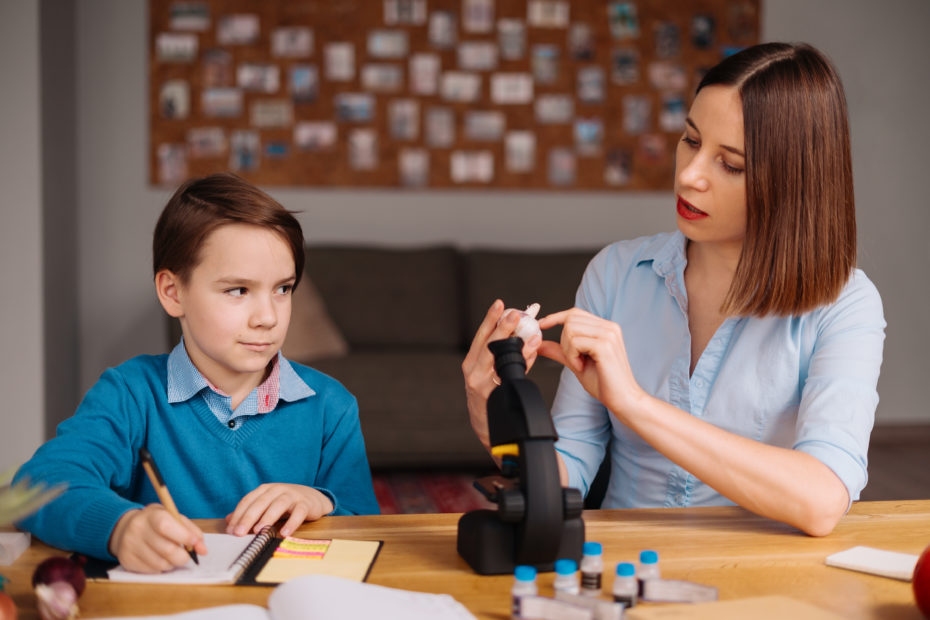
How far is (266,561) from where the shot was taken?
35.2 inches

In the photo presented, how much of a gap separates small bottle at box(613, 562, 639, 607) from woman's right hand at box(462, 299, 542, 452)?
0.29 meters

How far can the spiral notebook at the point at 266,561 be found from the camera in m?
0.85

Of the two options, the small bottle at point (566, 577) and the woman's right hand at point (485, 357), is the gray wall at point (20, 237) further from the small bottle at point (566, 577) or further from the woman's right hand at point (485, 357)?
the small bottle at point (566, 577)

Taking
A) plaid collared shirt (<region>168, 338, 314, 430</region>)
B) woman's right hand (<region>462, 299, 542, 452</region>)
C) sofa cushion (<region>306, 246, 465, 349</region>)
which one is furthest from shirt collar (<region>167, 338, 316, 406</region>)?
sofa cushion (<region>306, 246, 465, 349</region>)

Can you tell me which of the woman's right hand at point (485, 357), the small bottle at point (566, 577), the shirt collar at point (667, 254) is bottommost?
the small bottle at point (566, 577)

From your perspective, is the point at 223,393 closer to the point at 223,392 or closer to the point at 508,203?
the point at 223,392

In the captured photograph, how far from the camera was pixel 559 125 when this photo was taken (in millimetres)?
4434

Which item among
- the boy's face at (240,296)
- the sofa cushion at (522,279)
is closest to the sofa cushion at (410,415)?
the sofa cushion at (522,279)

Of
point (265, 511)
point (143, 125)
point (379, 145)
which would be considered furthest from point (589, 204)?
point (265, 511)

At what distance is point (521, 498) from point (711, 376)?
0.57 metres

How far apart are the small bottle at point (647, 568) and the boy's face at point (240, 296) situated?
61 cm

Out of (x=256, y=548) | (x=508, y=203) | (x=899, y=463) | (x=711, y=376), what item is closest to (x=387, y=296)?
(x=508, y=203)

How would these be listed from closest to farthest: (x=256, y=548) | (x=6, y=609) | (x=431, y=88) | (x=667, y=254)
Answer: (x=6, y=609) → (x=256, y=548) → (x=667, y=254) → (x=431, y=88)

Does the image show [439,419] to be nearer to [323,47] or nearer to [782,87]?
[323,47]
